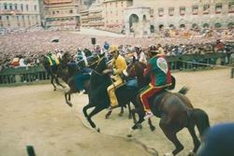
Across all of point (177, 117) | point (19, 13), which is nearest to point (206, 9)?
point (19, 13)

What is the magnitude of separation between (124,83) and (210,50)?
15.2 metres

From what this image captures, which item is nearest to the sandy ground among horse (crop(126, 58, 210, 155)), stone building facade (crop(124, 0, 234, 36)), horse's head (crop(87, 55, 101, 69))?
horse (crop(126, 58, 210, 155))

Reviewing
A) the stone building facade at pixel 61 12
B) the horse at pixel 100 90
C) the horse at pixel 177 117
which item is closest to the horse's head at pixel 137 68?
the horse at pixel 100 90

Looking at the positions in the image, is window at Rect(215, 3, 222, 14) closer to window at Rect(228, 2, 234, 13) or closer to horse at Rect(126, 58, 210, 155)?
window at Rect(228, 2, 234, 13)

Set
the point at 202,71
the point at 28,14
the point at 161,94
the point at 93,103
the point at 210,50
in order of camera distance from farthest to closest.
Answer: the point at 28,14
the point at 210,50
the point at 202,71
the point at 93,103
the point at 161,94

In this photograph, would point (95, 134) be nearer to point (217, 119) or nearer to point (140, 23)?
point (217, 119)

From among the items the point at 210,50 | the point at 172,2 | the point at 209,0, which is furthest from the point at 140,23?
the point at 210,50

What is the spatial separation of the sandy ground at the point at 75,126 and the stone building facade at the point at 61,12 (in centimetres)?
9775

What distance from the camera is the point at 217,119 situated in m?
9.96

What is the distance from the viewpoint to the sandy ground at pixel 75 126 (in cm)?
816

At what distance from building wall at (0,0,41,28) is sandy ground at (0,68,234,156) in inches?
3312

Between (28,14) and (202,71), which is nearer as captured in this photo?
(202,71)

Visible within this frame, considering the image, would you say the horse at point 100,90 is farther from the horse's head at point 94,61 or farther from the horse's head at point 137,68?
the horse's head at point 137,68

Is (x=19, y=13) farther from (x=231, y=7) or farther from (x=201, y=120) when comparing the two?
(x=201, y=120)
